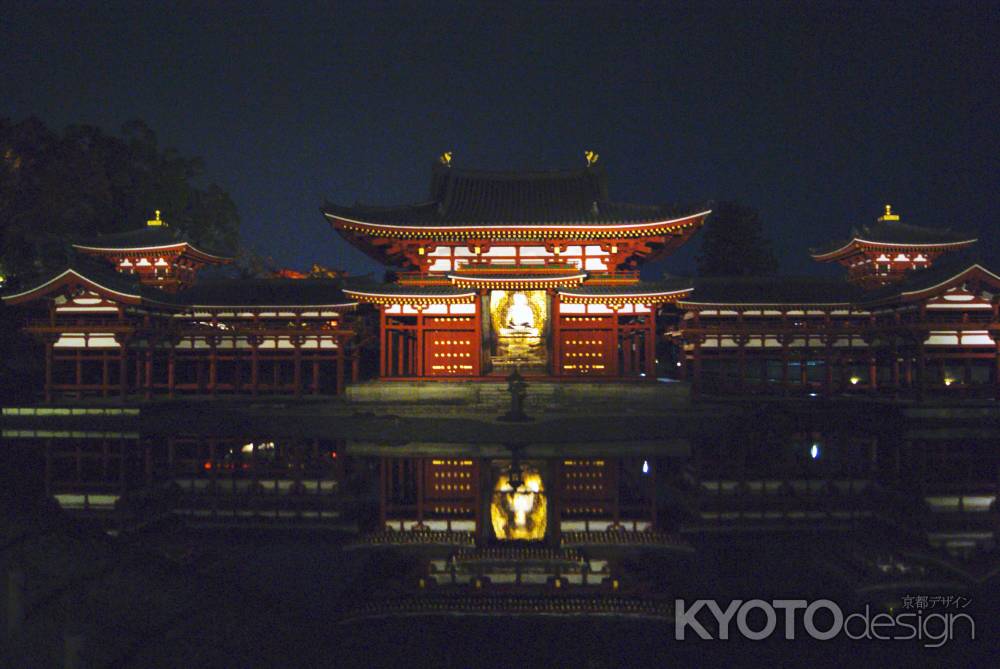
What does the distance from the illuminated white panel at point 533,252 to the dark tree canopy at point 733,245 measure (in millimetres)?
25573

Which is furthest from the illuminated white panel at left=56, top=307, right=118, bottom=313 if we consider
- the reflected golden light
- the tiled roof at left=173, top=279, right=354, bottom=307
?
the reflected golden light

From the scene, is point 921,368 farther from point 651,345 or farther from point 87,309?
point 87,309

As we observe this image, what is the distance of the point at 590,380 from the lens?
79.2ft

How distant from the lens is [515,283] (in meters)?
24.7

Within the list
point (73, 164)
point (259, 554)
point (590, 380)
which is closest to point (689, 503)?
point (259, 554)

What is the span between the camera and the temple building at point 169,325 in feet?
83.5

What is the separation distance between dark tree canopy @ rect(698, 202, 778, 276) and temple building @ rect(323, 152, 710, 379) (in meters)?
22.6

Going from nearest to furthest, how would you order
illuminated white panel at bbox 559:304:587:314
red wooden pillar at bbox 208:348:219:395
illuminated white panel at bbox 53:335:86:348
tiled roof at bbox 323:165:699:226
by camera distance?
tiled roof at bbox 323:165:699:226, illuminated white panel at bbox 559:304:587:314, illuminated white panel at bbox 53:335:86:348, red wooden pillar at bbox 208:348:219:395

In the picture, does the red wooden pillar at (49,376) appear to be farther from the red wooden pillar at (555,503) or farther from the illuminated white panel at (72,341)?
the red wooden pillar at (555,503)

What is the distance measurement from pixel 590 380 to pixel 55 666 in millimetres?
20637

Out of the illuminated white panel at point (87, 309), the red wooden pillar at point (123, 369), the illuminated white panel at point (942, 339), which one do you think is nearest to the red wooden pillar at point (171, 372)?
the red wooden pillar at point (123, 369)

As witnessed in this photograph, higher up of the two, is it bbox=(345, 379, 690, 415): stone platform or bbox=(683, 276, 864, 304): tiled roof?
bbox=(683, 276, 864, 304): tiled roof

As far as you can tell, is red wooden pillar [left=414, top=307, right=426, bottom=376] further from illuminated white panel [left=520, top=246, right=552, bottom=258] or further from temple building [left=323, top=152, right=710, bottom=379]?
illuminated white panel [left=520, top=246, right=552, bottom=258]

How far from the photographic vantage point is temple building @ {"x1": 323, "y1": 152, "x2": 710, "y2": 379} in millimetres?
24969
